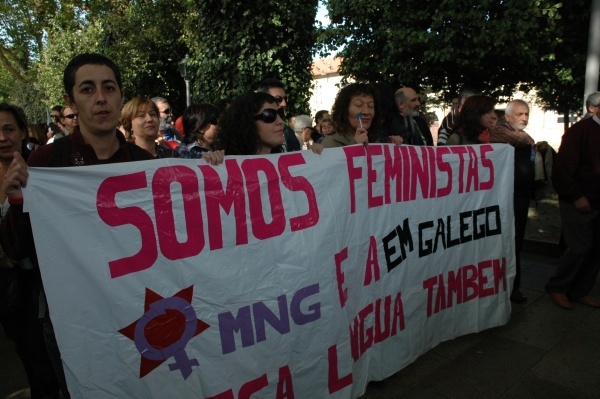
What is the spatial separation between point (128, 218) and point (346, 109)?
1.79 meters

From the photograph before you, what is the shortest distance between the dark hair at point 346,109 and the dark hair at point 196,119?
91cm

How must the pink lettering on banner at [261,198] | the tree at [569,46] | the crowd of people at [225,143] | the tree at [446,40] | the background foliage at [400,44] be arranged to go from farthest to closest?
the tree at [569,46] < the tree at [446,40] < the background foliage at [400,44] < the pink lettering on banner at [261,198] < the crowd of people at [225,143]

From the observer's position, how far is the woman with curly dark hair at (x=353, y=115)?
3.01m

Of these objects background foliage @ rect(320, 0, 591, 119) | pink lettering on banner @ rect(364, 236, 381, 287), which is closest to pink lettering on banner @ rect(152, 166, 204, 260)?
pink lettering on banner @ rect(364, 236, 381, 287)

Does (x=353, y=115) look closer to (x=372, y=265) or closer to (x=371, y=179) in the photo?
(x=371, y=179)

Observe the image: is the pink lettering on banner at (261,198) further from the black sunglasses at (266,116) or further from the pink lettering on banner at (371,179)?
the pink lettering on banner at (371,179)

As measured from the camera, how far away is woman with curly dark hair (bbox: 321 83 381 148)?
3.01 meters

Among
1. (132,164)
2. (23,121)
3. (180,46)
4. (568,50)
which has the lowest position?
(132,164)

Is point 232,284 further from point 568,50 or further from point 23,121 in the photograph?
point 568,50

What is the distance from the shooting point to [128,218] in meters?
1.76

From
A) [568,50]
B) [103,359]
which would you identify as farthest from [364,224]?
[568,50]

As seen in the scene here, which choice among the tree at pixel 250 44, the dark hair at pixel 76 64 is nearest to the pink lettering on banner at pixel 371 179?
the dark hair at pixel 76 64

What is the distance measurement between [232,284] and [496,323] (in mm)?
2299

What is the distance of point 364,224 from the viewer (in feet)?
8.23
